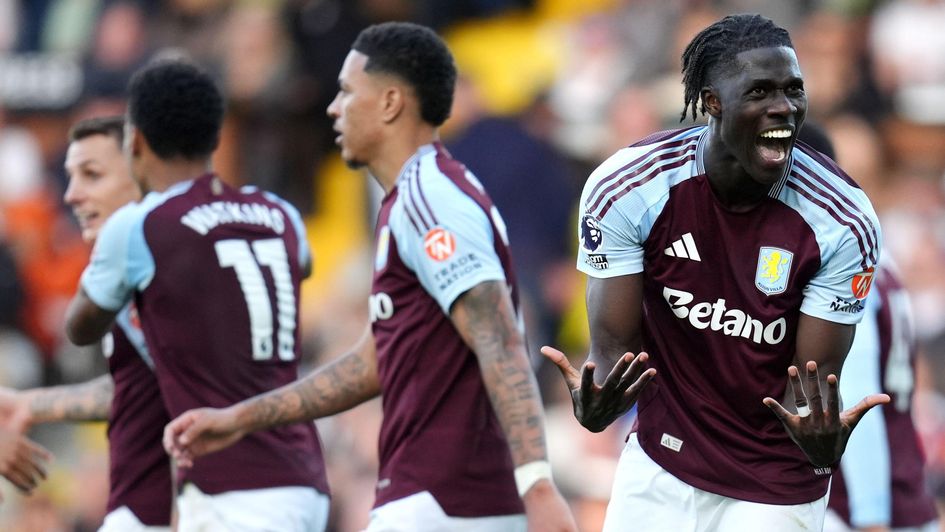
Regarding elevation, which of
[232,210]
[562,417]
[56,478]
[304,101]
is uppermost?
[232,210]

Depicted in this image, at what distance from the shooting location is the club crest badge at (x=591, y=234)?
487 centimetres

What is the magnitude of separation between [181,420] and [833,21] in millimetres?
6939

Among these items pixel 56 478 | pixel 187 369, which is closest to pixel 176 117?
pixel 187 369

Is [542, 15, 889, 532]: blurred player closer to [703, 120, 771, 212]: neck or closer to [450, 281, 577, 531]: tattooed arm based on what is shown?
[703, 120, 771, 212]: neck

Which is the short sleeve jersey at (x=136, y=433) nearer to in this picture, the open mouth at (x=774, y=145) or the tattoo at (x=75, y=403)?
the tattoo at (x=75, y=403)

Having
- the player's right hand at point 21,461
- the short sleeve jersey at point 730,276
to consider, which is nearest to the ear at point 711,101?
the short sleeve jersey at point 730,276

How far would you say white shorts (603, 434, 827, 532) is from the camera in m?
4.85

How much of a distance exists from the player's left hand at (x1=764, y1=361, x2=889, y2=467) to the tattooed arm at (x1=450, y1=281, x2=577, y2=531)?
0.84 meters

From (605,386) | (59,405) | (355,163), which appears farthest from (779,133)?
(59,405)

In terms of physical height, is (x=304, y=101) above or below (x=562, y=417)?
above

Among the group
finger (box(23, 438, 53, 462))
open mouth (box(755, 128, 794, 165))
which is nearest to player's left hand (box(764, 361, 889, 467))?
open mouth (box(755, 128, 794, 165))

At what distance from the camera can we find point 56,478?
12.6m

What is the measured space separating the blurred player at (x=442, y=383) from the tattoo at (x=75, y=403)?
1322 millimetres

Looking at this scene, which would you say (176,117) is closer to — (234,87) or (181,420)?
(181,420)
